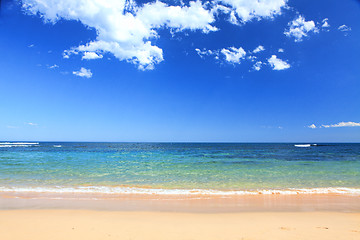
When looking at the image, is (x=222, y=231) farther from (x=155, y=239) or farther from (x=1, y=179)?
(x=1, y=179)

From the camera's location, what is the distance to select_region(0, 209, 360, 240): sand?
4.46 metres

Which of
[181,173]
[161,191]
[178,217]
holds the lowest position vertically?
[181,173]

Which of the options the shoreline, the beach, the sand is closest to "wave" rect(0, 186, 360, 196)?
the shoreline

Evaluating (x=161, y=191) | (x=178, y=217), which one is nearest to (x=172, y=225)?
(x=178, y=217)

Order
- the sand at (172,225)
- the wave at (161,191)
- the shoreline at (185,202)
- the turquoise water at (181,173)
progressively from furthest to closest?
the turquoise water at (181,173)
the wave at (161,191)
the shoreline at (185,202)
the sand at (172,225)

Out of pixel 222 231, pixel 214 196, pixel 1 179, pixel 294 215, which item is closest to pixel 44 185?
pixel 1 179

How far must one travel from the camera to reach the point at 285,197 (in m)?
7.94

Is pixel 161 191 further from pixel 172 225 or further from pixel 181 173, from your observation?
pixel 181 173

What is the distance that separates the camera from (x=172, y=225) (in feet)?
16.6

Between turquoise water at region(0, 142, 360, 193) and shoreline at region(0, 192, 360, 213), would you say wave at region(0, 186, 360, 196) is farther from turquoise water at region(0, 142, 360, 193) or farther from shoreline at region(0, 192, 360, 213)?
turquoise water at region(0, 142, 360, 193)

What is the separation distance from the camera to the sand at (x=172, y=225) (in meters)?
4.46

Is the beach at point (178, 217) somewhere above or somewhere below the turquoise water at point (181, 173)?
above

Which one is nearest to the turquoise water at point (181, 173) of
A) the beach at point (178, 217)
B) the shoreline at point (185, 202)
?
the shoreline at point (185, 202)

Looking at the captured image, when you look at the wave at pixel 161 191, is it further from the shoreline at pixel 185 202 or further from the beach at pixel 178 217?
the beach at pixel 178 217
